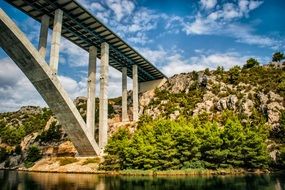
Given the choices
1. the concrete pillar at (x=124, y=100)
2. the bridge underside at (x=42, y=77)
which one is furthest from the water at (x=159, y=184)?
the concrete pillar at (x=124, y=100)

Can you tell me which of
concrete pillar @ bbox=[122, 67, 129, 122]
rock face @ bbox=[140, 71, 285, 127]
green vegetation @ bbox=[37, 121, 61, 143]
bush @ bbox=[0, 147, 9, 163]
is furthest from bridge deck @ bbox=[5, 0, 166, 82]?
bush @ bbox=[0, 147, 9, 163]

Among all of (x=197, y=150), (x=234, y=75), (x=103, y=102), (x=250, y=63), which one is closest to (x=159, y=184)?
(x=197, y=150)

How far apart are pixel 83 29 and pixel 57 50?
7.01 metres

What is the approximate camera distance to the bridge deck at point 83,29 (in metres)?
31.9

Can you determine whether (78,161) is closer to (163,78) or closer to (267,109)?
(267,109)

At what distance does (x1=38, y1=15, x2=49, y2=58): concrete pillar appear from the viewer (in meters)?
30.9

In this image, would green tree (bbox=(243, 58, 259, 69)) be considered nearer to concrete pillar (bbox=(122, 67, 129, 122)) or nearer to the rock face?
the rock face

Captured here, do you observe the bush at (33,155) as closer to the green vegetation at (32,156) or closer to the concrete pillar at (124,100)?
the green vegetation at (32,156)

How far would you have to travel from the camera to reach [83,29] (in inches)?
1464

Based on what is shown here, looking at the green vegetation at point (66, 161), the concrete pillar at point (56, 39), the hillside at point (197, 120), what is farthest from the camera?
the green vegetation at point (66, 161)

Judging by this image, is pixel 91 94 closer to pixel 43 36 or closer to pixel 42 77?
pixel 42 77

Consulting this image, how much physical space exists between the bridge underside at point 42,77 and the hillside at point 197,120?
15.1 ft

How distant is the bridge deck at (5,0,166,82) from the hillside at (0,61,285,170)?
10740 millimetres

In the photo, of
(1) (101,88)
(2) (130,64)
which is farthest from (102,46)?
(2) (130,64)
